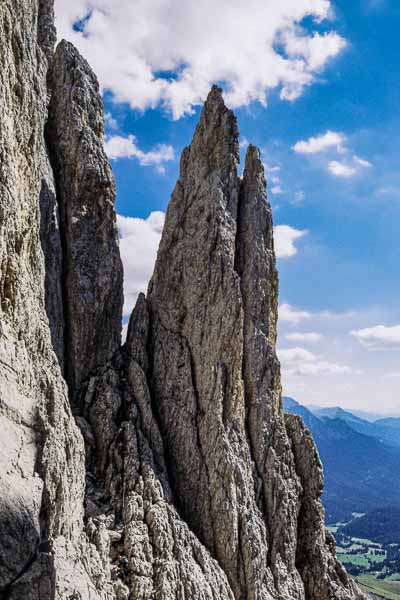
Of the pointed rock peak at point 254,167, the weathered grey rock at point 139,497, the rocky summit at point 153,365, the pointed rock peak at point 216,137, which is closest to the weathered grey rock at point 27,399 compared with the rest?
the rocky summit at point 153,365

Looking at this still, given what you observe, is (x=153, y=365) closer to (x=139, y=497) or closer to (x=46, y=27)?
(x=139, y=497)

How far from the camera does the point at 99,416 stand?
27375 millimetres

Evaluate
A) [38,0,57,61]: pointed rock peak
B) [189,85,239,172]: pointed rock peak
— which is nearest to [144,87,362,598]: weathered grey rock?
[189,85,239,172]: pointed rock peak

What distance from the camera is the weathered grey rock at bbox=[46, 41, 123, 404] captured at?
98.4 feet

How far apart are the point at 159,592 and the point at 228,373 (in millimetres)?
12504

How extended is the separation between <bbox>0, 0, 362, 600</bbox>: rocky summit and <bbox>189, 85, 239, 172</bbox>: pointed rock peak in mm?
149

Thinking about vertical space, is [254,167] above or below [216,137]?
below

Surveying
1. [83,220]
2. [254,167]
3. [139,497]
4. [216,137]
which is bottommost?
[139,497]

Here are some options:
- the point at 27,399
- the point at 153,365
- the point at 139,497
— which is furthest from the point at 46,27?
the point at 139,497

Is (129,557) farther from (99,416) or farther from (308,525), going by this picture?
(308,525)

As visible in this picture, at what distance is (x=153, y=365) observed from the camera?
3166 centimetres

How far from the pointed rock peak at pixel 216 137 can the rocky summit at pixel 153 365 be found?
0.15 m

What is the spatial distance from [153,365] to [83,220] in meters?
10.3

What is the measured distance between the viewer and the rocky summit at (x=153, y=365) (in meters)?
19.0
